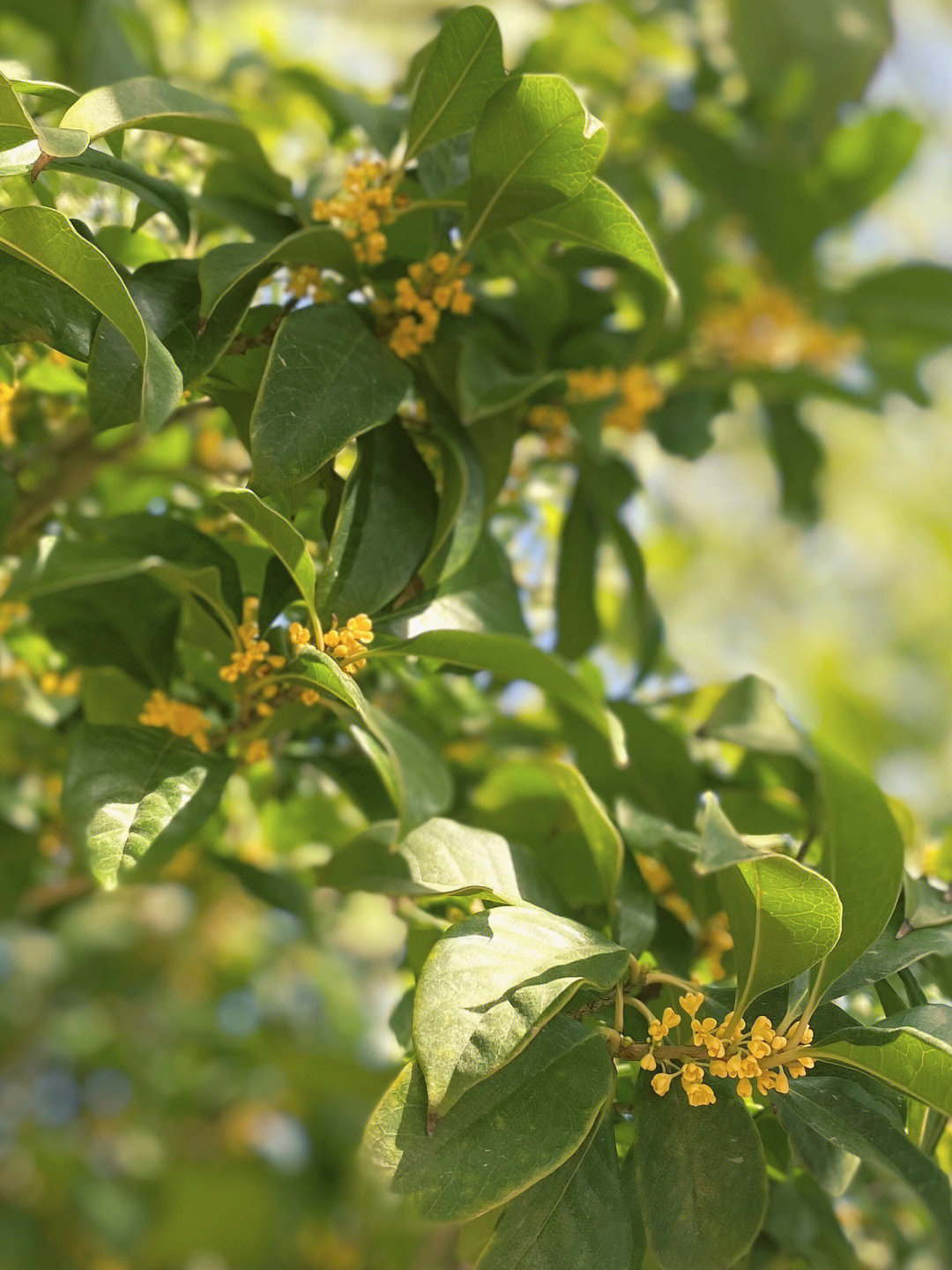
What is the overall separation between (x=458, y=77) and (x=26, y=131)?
215mm

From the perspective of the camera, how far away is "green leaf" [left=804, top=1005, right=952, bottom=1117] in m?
0.49

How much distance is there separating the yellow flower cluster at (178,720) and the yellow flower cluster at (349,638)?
12 centimetres

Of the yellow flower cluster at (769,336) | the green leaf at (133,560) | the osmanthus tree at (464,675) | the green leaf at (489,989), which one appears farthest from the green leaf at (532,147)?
the yellow flower cluster at (769,336)

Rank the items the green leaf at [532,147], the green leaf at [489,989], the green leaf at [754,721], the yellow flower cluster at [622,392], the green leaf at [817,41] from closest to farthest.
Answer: the green leaf at [489,989], the green leaf at [532,147], the green leaf at [754,721], the yellow flower cluster at [622,392], the green leaf at [817,41]

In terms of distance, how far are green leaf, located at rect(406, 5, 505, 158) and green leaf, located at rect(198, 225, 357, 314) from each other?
2.8 inches

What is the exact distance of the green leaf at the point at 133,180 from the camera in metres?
0.55

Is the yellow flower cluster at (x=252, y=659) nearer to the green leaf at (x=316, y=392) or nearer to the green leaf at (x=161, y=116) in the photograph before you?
the green leaf at (x=316, y=392)

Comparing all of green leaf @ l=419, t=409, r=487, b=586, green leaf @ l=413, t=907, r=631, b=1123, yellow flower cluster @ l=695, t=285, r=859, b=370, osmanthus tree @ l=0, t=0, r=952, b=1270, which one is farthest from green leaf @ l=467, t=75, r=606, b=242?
yellow flower cluster @ l=695, t=285, r=859, b=370

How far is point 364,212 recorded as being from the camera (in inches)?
25.2

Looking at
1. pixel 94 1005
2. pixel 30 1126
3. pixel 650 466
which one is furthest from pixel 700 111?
pixel 30 1126

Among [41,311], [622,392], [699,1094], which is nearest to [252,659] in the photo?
[41,311]

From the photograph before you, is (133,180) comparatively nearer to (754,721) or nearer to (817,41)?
(754,721)

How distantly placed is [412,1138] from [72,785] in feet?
0.74

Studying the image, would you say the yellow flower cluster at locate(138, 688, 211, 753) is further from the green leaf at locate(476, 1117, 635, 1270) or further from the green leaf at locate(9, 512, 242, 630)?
the green leaf at locate(476, 1117, 635, 1270)
